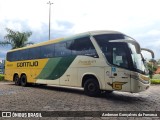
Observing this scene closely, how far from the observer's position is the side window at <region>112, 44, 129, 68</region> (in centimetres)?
1028

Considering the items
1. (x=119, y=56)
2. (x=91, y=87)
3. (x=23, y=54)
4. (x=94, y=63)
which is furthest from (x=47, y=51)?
(x=119, y=56)

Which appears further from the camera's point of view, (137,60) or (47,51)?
(47,51)

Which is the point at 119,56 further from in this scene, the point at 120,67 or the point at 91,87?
the point at 91,87

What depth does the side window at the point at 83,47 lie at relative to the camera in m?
11.7

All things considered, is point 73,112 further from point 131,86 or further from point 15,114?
point 131,86

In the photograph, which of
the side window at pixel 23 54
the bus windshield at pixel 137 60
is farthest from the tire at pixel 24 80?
the bus windshield at pixel 137 60

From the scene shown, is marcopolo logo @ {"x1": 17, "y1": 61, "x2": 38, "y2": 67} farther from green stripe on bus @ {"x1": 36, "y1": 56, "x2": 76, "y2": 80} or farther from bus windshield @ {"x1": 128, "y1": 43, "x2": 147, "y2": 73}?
bus windshield @ {"x1": 128, "y1": 43, "x2": 147, "y2": 73}

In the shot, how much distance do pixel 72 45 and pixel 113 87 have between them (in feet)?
12.5

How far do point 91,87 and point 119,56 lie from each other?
231 centimetres

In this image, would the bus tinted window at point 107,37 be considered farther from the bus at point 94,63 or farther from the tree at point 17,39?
the tree at point 17,39

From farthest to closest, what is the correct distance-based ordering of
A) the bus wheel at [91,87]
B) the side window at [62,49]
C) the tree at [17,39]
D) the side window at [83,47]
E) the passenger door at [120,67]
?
the tree at [17,39] < the side window at [62,49] < the side window at [83,47] < the bus wheel at [91,87] < the passenger door at [120,67]

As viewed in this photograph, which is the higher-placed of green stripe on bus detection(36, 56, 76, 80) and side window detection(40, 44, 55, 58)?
side window detection(40, 44, 55, 58)

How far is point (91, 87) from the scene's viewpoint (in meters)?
11.7

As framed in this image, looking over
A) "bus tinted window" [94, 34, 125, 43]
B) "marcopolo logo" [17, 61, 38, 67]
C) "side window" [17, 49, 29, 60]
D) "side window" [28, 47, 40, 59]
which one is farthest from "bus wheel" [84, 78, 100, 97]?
"side window" [17, 49, 29, 60]
